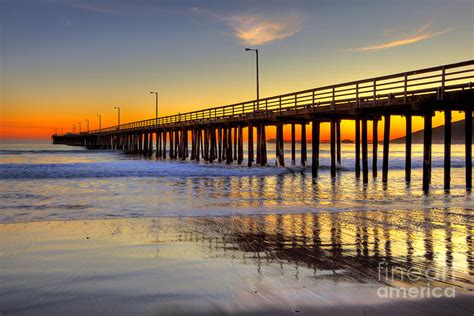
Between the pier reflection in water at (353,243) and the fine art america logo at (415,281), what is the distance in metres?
0.01

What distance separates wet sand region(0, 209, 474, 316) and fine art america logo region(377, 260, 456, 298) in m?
0.03

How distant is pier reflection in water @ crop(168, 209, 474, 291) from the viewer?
17.6 feet

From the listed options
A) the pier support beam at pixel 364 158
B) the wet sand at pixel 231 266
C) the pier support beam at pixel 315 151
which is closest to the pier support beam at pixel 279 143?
the pier support beam at pixel 315 151

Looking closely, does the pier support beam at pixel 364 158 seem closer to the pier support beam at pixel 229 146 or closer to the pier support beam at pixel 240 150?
the pier support beam at pixel 240 150

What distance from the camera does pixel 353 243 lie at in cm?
711

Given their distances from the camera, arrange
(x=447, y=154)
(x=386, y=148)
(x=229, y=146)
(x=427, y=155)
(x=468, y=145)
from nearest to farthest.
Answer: (x=447, y=154) → (x=468, y=145) → (x=427, y=155) → (x=386, y=148) → (x=229, y=146)

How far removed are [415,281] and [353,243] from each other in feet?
7.09

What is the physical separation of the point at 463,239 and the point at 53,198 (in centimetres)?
1158

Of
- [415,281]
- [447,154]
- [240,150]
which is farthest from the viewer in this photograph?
[240,150]

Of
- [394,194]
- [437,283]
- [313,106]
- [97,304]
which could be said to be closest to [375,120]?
[313,106]

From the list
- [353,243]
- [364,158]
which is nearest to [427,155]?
[364,158]

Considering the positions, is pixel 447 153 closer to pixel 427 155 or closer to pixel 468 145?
pixel 468 145

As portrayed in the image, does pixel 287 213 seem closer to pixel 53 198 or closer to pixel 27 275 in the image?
pixel 27 275

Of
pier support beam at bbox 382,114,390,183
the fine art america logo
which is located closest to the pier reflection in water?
the fine art america logo
